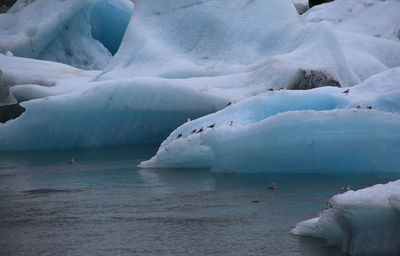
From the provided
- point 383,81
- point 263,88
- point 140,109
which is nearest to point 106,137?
point 140,109

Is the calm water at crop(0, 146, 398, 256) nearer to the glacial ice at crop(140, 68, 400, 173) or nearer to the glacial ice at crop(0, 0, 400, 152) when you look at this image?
the glacial ice at crop(140, 68, 400, 173)

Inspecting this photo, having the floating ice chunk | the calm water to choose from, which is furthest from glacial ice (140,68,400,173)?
the floating ice chunk

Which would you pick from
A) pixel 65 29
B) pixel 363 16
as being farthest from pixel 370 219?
pixel 65 29

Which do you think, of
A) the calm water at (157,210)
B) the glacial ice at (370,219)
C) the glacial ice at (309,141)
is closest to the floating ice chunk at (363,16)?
the glacial ice at (309,141)

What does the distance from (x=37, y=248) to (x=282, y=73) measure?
7.78m

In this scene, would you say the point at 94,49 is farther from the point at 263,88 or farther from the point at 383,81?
the point at 383,81

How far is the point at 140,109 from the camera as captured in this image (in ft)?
36.7

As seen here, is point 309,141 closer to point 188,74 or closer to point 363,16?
point 188,74

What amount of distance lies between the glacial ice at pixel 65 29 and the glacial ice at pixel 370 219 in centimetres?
1429

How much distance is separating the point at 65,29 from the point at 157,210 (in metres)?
12.9

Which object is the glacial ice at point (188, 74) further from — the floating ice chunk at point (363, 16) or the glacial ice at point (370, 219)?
the glacial ice at point (370, 219)

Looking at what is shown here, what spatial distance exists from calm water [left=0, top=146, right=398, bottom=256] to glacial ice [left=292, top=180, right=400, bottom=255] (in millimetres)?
166

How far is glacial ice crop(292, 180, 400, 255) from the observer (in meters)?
3.91

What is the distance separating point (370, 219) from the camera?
3.93 meters
